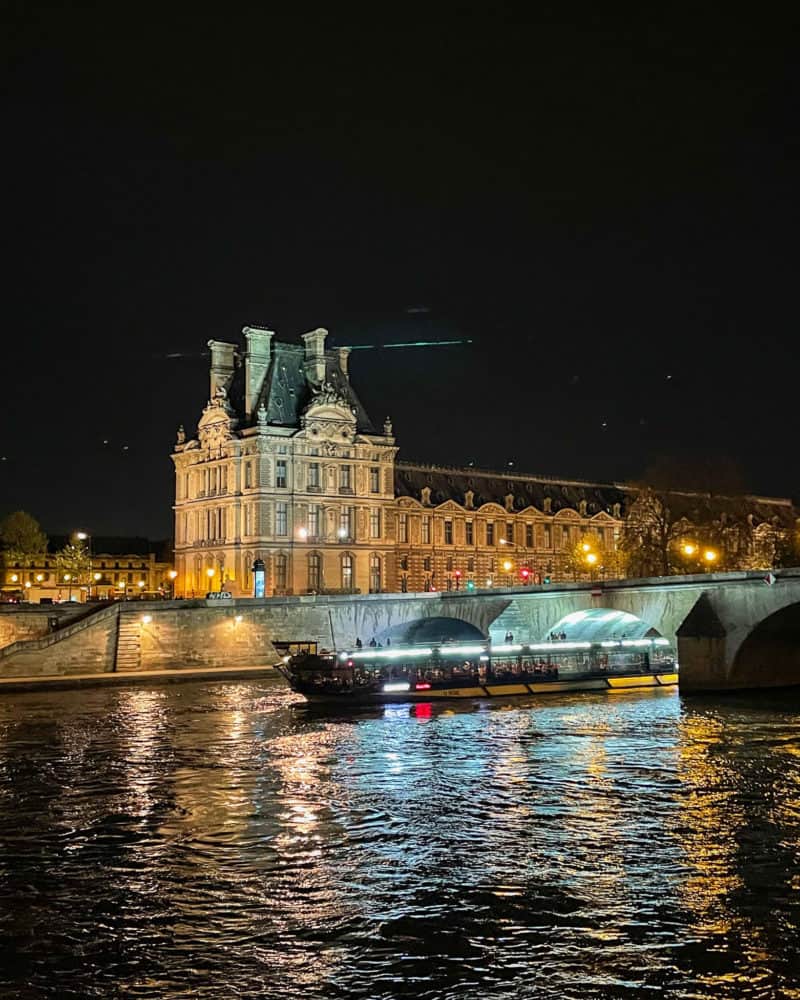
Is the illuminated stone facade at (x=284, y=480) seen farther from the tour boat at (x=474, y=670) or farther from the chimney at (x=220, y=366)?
the tour boat at (x=474, y=670)

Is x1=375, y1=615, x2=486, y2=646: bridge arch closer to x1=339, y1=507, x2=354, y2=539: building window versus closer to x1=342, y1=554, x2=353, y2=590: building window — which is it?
x1=342, y1=554, x2=353, y2=590: building window

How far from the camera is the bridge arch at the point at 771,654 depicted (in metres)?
60.8

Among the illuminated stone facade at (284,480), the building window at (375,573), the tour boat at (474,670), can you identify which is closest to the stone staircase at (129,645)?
the tour boat at (474,670)

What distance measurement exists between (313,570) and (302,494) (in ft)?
22.7

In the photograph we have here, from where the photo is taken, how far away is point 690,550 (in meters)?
98.3

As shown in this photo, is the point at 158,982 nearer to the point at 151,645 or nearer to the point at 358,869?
the point at 358,869

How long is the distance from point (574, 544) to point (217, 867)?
10703 centimetres

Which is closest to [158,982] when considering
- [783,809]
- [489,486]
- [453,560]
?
[783,809]

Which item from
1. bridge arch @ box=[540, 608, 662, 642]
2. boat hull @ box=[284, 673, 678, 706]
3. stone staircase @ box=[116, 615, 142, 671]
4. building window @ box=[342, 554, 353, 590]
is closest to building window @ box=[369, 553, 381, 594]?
building window @ box=[342, 554, 353, 590]

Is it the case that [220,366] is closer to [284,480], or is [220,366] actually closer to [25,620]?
[284,480]

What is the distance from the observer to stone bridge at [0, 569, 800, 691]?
61.1 metres

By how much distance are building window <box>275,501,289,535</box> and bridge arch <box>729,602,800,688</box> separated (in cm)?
5087

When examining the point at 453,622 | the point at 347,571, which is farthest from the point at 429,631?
the point at 347,571

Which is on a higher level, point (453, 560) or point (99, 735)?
point (453, 560)
